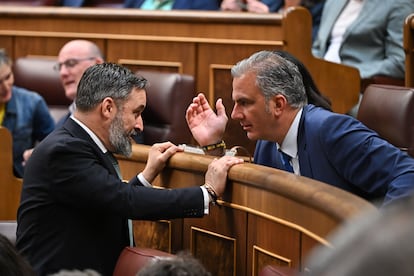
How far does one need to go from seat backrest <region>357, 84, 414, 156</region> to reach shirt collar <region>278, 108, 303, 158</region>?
435 mm

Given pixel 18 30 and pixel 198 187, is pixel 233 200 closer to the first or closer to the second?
pixel 198 187

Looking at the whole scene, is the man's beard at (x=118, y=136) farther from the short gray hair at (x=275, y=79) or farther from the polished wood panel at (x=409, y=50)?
the polished wood panel at (x=409, y=50)

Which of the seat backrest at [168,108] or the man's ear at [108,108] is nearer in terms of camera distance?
the man's ear at [108,108]

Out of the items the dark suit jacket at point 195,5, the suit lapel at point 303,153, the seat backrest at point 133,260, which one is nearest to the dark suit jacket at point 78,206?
the seat backrest at point 133,260

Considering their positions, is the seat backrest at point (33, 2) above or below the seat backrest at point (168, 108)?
above

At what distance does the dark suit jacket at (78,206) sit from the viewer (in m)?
2.18

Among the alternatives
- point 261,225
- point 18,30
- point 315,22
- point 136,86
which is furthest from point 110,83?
point 18,30

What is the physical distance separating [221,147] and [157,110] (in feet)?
4.04

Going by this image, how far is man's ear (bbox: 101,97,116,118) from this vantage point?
2.34 meters

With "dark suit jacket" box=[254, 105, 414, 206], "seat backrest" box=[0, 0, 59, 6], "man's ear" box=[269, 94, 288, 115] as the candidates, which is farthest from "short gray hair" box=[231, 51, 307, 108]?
"seat backrest" box=[0, 0, 59, 6]

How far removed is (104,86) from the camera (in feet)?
7.73

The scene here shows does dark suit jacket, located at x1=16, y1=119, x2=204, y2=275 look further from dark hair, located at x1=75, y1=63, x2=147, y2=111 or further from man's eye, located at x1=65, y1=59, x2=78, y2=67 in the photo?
man's eye, located at x1=65, y1=59, x2=78, y2=67

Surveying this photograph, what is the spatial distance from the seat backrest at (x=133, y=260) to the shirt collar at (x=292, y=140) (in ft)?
1.61

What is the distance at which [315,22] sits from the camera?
173 inches
